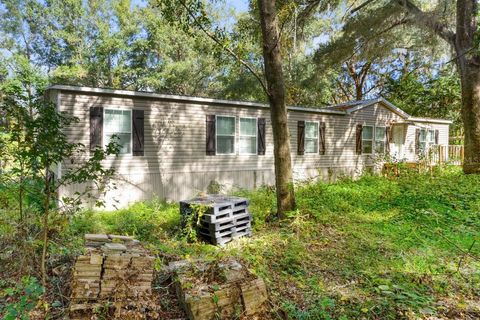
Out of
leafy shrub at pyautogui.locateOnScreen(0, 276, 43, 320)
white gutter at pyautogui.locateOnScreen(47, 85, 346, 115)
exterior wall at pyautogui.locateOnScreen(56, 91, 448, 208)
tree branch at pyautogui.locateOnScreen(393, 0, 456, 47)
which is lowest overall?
leafy shrub at pyautogui.locateOnScreen(0, 276, 43, 320)

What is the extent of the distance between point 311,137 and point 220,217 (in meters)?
7.30

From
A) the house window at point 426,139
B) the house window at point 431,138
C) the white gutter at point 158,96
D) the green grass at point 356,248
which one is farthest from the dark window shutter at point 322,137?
the house window at point 431,138

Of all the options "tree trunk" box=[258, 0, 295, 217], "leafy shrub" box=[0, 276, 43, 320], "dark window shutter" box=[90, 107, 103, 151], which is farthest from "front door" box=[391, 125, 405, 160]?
"leafy shrub" box=[0, 276, 43, 320]

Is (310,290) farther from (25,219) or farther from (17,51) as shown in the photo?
(17,51)

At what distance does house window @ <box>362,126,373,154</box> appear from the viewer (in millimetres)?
13600

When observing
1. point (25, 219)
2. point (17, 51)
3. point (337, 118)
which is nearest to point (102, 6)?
point (17, 51)

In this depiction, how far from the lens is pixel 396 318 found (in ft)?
9.51

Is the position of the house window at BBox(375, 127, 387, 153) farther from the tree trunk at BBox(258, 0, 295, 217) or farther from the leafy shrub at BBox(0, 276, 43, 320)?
the leafy shrub at BBox(0, 276, 43, 320)

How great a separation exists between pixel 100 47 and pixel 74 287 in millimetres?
22719

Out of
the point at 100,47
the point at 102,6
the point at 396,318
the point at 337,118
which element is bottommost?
the point at 396,318

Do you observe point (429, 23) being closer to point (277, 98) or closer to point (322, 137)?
point (322, 137)

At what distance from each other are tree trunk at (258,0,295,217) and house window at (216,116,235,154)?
12.2ft

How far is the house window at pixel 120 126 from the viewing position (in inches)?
311

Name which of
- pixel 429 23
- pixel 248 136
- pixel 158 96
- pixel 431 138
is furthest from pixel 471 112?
pixel 158 96
